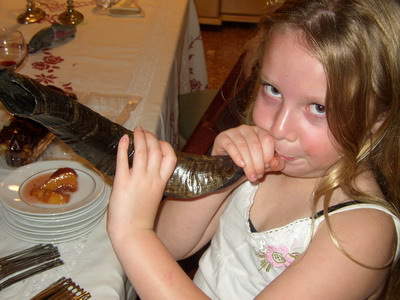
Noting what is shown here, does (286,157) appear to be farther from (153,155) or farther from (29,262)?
(29,262)

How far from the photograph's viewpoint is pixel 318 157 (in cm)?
86

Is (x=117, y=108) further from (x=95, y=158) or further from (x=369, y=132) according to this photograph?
(x=369, y=132)

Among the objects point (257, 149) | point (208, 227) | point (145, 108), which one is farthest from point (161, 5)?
point (257, 149)

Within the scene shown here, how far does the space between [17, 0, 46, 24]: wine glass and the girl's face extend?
134cm

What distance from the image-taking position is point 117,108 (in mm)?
1296

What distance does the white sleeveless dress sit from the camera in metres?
0.97

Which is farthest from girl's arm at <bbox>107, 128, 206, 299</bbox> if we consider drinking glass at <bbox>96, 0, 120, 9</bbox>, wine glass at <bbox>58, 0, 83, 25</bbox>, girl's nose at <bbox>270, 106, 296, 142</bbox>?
drinking glass at <bbox>96, 0, 120, 9</bbox>

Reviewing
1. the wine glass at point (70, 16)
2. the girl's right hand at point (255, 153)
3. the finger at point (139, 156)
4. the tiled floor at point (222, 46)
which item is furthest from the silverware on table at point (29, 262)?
the tiled floor at point (222, 46)

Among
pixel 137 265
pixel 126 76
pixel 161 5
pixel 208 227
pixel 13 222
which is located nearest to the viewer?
pixel 137 265

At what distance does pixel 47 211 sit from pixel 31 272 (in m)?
0.12

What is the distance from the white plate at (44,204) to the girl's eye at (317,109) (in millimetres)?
475

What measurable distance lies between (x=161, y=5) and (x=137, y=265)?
1620 millimetres

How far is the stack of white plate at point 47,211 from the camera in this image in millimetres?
856

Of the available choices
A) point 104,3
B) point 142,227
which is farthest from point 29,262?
point 104,3
